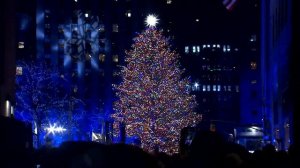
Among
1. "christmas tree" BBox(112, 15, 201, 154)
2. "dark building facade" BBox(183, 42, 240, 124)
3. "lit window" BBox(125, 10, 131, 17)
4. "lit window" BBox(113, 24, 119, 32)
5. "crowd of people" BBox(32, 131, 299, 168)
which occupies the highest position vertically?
"lit window" BBox(125, 10, 131, 17)

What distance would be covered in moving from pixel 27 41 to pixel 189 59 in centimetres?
4058

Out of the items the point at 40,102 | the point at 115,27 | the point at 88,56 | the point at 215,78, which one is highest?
the point at 115,27

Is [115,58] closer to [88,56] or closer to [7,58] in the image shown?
[88,56]

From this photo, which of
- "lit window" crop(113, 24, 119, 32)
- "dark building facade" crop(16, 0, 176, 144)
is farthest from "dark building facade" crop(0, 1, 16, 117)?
"lit window" crop(113, 24, 119, 32)

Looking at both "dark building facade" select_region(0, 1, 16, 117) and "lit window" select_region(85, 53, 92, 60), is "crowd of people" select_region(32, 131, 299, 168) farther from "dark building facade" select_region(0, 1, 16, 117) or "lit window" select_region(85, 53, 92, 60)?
"lit window" select_region(85, 53, 92, 60)

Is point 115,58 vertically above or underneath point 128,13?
underneath

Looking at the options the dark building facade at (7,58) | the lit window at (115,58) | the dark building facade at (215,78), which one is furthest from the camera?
the dark building facade at (215,78)

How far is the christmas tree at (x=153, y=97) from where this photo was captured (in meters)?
50.1

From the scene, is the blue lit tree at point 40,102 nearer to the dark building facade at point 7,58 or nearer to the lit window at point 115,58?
the lit window at point 115,58

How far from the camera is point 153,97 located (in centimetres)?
5016

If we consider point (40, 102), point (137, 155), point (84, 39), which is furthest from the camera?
point (84, 39)

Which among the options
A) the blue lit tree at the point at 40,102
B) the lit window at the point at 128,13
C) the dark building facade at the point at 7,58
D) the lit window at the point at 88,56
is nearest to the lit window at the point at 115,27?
the lit window at the point at 128,13

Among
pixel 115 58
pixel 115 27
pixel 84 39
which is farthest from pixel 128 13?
pixel 84 39

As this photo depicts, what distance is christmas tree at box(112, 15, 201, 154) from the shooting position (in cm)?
5009
